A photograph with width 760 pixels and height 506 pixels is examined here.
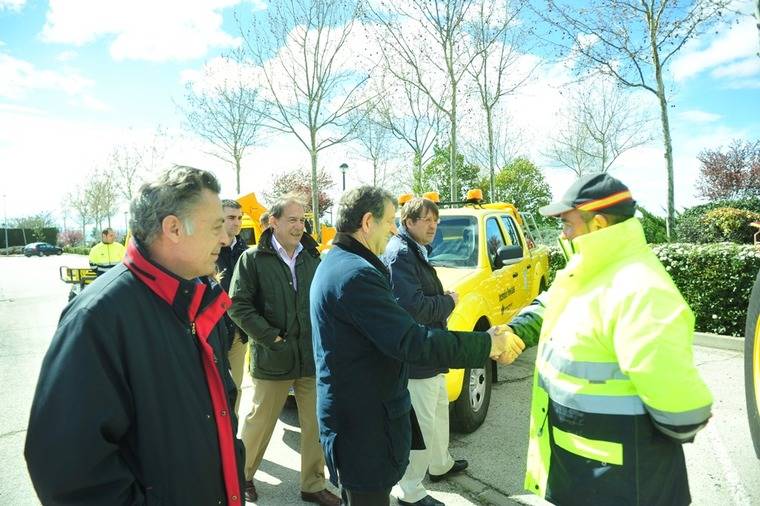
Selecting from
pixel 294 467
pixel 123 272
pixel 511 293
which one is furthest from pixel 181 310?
pixel 511 293

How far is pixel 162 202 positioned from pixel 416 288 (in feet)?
6.27

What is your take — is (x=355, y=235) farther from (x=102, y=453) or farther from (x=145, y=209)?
(x=102, y=453)

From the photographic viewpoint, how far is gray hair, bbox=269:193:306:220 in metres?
3.53

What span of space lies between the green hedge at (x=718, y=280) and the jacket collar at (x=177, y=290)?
24.4 feet

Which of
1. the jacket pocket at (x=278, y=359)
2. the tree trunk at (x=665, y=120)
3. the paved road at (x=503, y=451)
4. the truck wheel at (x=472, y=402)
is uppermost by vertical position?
the tree trunk at (x=665, y=120)

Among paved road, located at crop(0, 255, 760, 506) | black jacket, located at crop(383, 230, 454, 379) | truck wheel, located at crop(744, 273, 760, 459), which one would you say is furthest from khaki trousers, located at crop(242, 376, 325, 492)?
truck wheel, located at crop(744, 273, 760, 459)

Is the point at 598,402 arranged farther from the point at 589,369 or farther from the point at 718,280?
the point at 718,280

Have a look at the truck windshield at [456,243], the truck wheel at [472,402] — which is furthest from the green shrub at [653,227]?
the truck wheel at [472,402]

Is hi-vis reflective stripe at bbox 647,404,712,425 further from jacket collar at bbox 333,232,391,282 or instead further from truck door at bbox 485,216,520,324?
truck door at bbox 485,216,520,324

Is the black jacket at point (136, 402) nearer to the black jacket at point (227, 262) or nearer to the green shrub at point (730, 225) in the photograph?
the black jacket at point (227, 262)

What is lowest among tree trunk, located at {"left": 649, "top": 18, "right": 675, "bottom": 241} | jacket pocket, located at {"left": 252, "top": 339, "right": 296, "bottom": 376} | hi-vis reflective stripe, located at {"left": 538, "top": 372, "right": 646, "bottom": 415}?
jacket pocket, located at {"left": 252, "top": 339, "right": 296, "bottom": 376}

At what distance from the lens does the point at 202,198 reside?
5.10 ft

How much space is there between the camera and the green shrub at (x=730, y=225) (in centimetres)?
1228

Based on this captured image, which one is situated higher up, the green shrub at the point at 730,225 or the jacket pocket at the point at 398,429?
the green shrub at the point at 730,225
